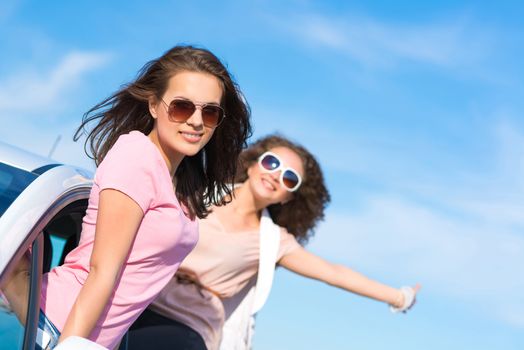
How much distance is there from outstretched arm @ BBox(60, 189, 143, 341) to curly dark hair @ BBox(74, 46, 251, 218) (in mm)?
614

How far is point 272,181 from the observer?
5047 millimetres

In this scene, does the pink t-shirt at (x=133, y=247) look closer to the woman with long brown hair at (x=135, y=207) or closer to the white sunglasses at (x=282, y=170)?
the woman with long brown hair at (x=135, y=207)

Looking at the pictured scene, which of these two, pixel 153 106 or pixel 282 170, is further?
pixel 282 170

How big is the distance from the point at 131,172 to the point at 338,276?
2852mm

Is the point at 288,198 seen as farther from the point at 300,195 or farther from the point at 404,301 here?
the point at 404,301

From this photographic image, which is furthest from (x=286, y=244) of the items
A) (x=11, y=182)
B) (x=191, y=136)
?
(x=11, y=182)

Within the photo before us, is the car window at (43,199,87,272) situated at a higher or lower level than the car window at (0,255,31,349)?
higher

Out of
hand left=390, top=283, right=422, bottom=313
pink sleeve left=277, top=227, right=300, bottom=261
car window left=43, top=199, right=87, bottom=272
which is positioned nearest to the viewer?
car window left=43, top=199, right=87, bottom=272

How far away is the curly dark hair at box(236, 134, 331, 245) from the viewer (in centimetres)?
530

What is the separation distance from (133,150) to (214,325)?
1630mm

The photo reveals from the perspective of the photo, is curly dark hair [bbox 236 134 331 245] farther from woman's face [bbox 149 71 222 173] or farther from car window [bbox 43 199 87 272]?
woman's face [bbox 149 71 222 173]

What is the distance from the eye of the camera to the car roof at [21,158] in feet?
7.64

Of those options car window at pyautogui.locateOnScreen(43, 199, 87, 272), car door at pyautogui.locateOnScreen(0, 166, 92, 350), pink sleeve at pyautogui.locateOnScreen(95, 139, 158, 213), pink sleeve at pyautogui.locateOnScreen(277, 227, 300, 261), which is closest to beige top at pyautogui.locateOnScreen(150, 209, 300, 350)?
pink sleeve at pyautogui.locateOnScreen(277, 227, 300, 261)

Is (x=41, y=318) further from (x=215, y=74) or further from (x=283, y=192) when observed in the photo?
(x=283, y=192)
